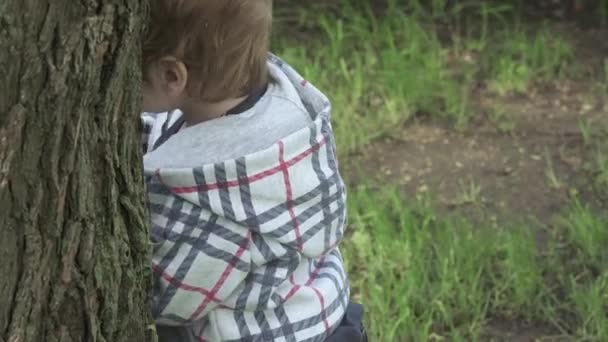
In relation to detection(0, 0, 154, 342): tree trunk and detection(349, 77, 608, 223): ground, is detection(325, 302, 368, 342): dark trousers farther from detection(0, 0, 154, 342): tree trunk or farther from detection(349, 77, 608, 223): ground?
detection(349, 77, 608, 223): ground

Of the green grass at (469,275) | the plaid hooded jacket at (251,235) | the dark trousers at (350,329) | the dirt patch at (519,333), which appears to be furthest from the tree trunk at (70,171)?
the dirt patch at (519,333)

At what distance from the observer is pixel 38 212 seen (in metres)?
1.82

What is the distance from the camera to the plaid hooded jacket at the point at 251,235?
209cm

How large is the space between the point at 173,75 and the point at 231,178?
193 millimetres

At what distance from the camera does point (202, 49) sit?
2.06 m

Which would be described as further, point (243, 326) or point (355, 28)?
point (355, 28)

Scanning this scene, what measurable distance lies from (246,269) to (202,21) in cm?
42

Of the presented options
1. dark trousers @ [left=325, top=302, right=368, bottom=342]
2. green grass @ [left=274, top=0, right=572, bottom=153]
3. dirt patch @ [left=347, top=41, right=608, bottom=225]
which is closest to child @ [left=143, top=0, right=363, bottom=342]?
dark trousers @ [left=325, top=302, right=368, bottom=342]

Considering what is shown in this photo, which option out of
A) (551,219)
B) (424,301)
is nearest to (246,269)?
(424,301)

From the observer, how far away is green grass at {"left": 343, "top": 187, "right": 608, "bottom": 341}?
326 cm

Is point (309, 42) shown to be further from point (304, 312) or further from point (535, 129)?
point (304, 312)

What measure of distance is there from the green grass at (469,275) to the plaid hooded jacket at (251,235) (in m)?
0.94

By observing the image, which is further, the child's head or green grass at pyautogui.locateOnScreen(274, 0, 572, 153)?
green grass at pyautogui.locateOnScreen(274, 0, 572, 153)

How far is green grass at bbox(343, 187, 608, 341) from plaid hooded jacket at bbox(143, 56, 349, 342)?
94 cm
